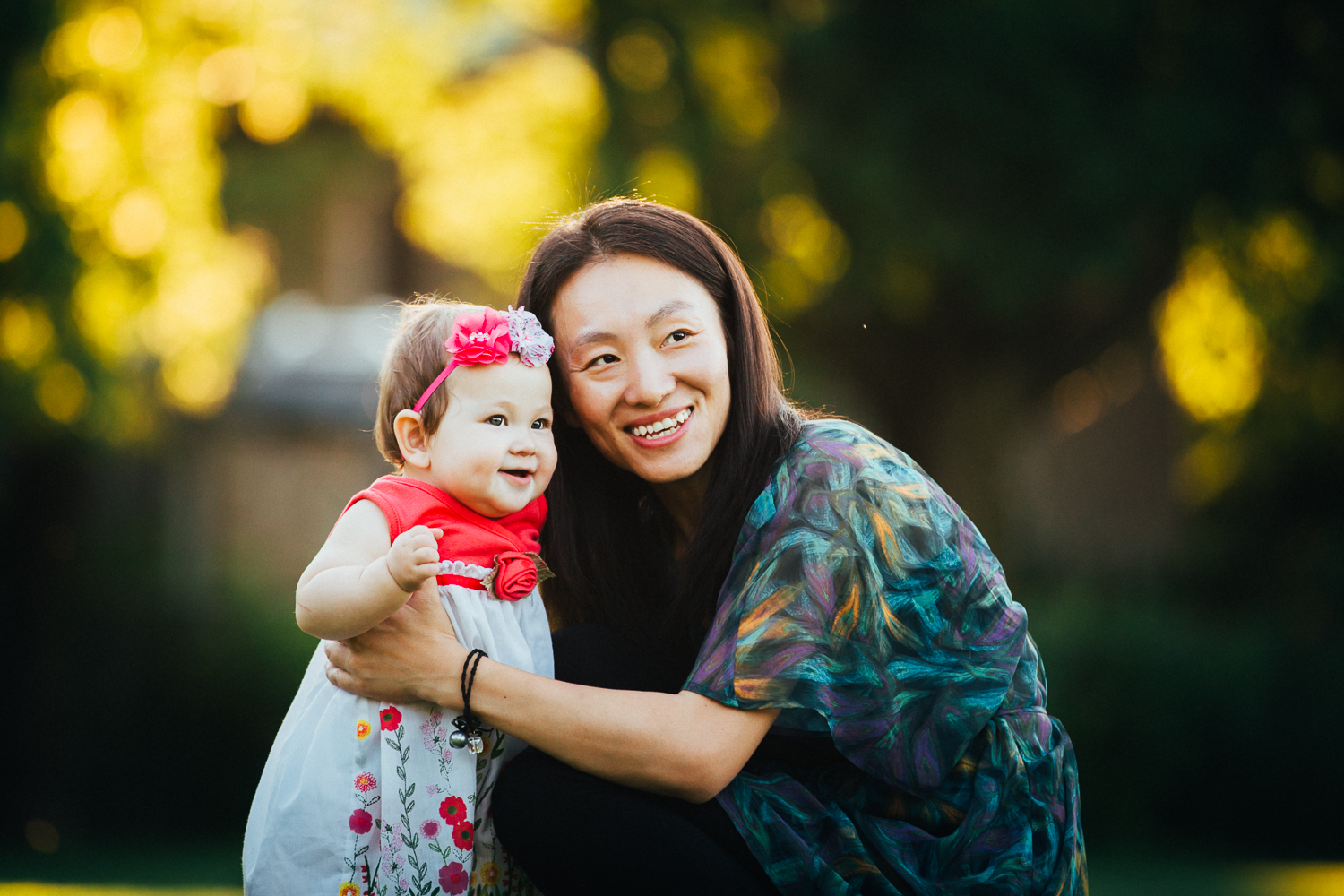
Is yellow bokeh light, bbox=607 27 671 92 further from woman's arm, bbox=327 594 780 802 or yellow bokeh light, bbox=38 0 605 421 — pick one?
woman's arm, bbox=327 594 780 802

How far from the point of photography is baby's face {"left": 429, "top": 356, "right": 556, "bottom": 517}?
7.48 feet

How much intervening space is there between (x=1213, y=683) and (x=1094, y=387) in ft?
11.4

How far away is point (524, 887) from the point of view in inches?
93.0

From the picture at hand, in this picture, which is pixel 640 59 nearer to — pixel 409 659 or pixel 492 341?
pixel 492 341

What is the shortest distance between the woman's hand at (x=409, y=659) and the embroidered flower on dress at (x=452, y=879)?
316mm

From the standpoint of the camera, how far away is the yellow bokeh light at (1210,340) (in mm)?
8203

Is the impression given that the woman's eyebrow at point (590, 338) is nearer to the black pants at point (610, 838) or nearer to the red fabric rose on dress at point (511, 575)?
the red fabric rose on dress at point (511, 575)

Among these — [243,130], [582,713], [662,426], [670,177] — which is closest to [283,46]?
[243,130]

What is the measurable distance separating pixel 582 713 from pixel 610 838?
0.79 ft

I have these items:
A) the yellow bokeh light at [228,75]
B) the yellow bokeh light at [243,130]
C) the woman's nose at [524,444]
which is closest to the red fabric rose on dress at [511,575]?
the woman's nose at [524,444]

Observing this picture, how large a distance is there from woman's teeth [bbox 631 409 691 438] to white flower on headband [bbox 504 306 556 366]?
26cm

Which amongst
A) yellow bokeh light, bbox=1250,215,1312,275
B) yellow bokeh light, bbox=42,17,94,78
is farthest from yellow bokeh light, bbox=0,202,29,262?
Result: yellow bokeh light, bbox=1250,215,1312,275

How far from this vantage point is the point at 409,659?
7.20ft

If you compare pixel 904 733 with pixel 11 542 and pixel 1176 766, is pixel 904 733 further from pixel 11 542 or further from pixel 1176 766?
pixel 11 542
